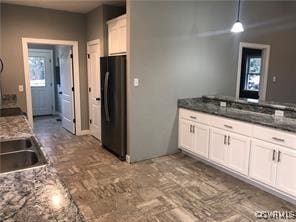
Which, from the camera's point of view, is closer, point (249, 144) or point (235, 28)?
point (249, 144)

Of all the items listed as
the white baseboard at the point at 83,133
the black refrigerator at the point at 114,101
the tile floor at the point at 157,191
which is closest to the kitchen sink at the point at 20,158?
the tile floor at the point at 157,191

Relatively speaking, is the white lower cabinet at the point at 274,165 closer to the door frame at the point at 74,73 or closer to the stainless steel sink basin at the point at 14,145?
the stainless steel sink basin at the point at 14,145

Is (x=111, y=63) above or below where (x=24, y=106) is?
above

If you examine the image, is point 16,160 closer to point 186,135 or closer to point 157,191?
point 157,191

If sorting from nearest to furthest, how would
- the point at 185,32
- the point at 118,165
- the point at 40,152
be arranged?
the point at 40,152
the point at 118,165
the point at 185,32

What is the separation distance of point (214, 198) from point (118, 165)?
160 cm

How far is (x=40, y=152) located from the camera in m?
1.64

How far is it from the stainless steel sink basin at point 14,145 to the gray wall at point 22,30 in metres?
3.15

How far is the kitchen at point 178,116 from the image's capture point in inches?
106

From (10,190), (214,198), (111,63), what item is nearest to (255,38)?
(111,63)

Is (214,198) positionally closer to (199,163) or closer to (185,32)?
(199,163)

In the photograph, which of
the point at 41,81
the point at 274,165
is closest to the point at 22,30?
the point at 41,81

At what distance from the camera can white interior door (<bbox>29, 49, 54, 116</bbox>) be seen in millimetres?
7254

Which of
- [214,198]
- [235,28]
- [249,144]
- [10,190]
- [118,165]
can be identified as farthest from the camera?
[118,165]
